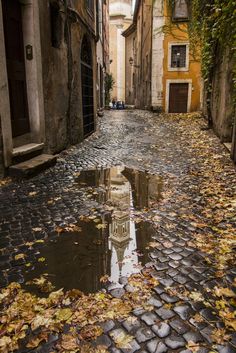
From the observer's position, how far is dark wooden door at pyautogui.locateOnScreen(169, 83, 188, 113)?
21344 mm

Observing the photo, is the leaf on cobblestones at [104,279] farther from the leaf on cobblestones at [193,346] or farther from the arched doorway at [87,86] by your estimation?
the arched doorway at [87,86]

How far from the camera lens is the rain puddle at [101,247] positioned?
286 centimetres

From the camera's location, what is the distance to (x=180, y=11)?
63.3ft

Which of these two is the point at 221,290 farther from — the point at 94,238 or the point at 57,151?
the point at 57,151

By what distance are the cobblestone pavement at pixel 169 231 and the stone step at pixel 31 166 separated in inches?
6.8

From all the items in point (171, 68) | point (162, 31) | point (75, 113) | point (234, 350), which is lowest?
point (234, 350)

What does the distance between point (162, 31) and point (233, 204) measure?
17.4m

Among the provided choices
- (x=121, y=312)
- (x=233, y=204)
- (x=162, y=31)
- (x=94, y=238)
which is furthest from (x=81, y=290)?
(x=162, y=31)

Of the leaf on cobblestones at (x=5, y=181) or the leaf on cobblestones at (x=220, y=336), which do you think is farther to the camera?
the leaf on cobblestones at (x=5, y=181)

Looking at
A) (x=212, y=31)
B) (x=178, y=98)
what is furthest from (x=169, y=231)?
(x=178, y=98)

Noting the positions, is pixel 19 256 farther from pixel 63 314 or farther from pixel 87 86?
pixel 87 86

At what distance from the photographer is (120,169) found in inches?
265

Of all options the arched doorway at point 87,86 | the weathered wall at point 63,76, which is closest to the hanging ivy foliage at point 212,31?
the weathered wall at point 63,76

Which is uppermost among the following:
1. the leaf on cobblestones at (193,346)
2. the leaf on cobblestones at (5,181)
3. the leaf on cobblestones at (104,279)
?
the leaf on cobblestones at (5,181)
